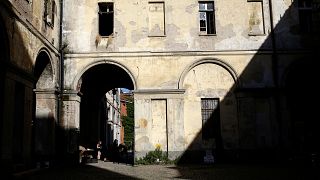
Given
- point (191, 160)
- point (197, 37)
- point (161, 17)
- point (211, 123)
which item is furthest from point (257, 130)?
point (161, 17)

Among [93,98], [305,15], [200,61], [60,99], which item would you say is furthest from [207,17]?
[93,98]

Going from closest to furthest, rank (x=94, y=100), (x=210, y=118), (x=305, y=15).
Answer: (x=210, y=118) → (x=305, y=15) → (x=94, y=100)

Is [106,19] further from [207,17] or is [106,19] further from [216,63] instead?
[216,63]

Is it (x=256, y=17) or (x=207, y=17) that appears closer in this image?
(x=256, y=17)

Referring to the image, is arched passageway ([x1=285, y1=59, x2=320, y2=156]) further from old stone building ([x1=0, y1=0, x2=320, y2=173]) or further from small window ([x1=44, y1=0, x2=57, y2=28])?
small window ([x1=44, y1=0, x2=57, y2=28])

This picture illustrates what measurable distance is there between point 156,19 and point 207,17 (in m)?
2.48

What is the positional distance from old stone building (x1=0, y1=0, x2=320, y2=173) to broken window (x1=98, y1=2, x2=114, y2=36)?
75 mm

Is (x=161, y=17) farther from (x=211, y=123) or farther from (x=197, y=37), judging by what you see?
(x=211, y=123)

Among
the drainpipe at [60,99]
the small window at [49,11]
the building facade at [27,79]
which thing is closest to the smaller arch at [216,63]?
the drainpipe at [60,99]

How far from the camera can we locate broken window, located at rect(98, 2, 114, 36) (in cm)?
1956

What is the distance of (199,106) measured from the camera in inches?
742

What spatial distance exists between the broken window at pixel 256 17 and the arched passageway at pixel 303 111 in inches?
94.2

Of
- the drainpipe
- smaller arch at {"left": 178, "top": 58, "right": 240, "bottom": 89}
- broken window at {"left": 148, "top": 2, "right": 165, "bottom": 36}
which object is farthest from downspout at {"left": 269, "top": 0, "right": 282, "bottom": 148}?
the drainpipe

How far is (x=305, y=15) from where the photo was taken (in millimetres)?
19594
